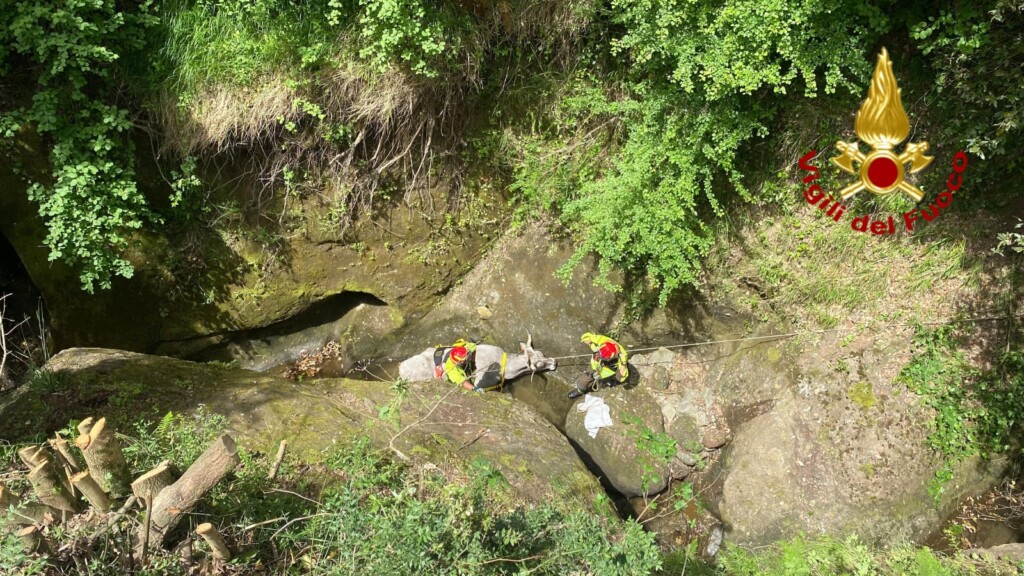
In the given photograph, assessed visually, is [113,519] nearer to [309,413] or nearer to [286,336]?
[309,413]

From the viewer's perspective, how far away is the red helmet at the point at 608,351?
639 cm

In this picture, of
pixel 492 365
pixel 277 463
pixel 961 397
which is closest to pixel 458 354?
pixel 492 365

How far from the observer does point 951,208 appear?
518cm

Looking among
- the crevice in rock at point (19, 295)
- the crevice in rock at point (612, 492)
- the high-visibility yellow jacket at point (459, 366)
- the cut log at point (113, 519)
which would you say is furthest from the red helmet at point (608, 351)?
the crevice in rock at point (19, 295)

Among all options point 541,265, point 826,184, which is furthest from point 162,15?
point 826,184

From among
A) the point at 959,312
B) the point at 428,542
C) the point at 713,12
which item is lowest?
the point at 428,542

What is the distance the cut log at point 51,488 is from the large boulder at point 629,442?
4.80 m

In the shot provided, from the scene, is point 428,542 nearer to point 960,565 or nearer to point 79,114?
point 960,565

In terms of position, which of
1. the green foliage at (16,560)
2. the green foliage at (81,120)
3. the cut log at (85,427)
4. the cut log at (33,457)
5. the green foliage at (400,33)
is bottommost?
the green foliage at (16,560)

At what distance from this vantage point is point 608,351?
6398 millimetres

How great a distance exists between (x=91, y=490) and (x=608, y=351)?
483 centimetres

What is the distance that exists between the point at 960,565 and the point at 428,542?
4.14 meters

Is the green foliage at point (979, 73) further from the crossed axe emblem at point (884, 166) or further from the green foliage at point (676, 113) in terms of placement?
the crossed axe emblem at point (884, 166)

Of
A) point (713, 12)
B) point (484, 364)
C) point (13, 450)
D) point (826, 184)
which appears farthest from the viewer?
point (484, 364)
